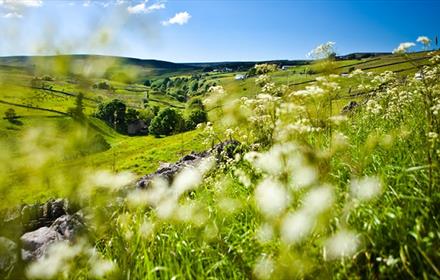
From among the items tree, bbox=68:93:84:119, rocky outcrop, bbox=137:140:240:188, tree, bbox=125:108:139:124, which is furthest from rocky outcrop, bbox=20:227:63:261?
tree, bbox=125:108:139:124

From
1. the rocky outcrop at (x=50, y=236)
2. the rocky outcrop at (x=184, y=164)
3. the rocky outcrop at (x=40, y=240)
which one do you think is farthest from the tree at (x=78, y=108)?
the rocky outcrop at (x=184, y=164)

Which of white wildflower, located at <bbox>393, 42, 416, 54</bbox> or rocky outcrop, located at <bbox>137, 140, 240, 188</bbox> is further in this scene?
rocky outcrop, located at <bbox>137, 140, 240, 188</bbox>

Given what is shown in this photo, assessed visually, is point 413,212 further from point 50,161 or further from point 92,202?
point 50,161

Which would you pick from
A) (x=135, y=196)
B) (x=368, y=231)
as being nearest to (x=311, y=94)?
(x=368, y=231)

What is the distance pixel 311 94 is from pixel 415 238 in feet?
6.29

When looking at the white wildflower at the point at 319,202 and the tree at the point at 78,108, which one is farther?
the white wildflower at the point at 319,202

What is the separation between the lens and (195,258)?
480 centimetres

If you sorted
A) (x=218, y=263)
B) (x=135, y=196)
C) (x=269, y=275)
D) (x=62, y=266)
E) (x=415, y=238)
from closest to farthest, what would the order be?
(x=62, y=266), (x=269, y=275), (x=415, y=238), (x=218, y=263), (x=135, y=196)

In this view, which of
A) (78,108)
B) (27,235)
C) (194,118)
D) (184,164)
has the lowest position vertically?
(194,118)

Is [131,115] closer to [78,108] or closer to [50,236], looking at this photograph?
[50,236]

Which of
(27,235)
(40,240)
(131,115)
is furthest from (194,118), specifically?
(40,240)

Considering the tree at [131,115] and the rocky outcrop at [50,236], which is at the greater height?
the rocky outcrop at [50,236]

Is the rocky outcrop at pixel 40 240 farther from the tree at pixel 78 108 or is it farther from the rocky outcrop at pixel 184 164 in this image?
the tree at pixel 78 108

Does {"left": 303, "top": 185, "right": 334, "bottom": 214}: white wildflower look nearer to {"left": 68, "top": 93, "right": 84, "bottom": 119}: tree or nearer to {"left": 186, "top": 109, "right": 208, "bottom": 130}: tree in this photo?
{"left": 68, "top": 93, "right": 84, "bottom": 119}: tree
